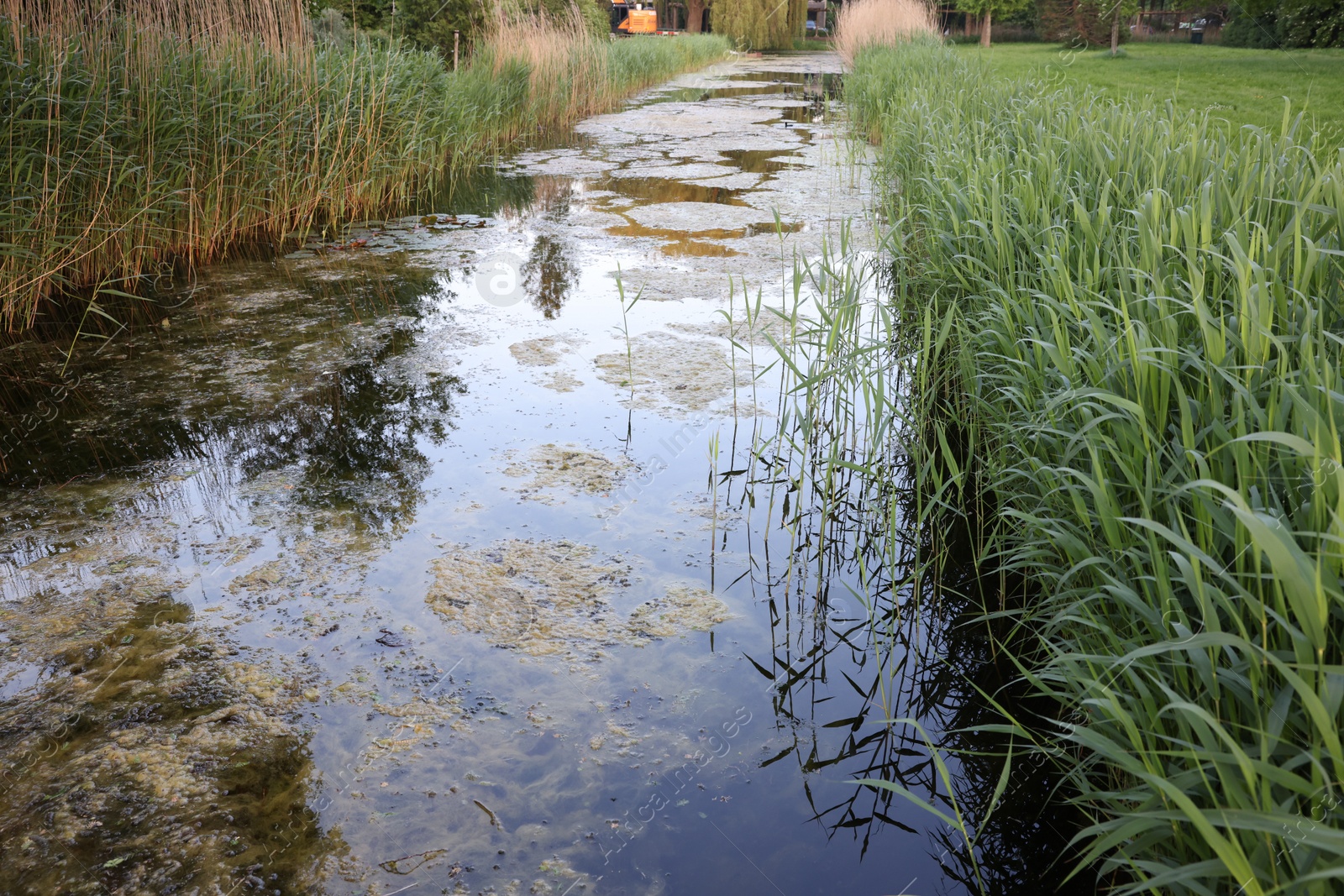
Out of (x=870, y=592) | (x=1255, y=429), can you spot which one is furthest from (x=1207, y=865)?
(x=870, y=592)

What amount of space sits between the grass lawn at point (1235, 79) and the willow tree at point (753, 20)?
14.7m

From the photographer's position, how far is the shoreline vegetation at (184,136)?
11.6 feet

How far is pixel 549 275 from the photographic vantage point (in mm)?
4441

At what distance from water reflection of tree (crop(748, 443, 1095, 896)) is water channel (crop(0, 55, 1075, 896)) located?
0.01 metres

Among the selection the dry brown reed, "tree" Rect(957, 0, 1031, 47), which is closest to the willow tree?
"tree" Rect(957, 0, 1031, 47)

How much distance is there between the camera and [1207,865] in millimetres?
894

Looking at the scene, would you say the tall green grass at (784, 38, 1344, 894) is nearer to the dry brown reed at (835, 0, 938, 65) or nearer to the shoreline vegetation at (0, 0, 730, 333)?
the shoreline vegetation at (0, 0, 730, 333)

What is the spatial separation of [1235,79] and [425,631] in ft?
25.6

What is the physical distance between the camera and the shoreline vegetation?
11.6 ft

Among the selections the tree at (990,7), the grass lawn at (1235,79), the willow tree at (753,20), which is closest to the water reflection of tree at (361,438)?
the grass lawn at (1235,79)

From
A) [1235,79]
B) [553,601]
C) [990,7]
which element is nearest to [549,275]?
[553,601]

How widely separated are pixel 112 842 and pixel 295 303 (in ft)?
9.97

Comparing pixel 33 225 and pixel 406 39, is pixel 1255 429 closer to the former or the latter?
pixel 33 225

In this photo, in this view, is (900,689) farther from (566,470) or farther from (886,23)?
(886,23)
